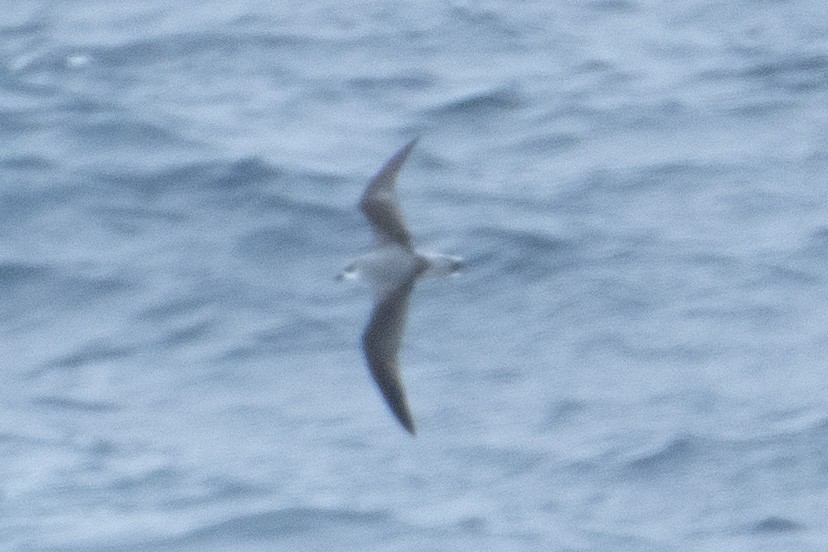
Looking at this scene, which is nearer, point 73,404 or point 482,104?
point 73,404

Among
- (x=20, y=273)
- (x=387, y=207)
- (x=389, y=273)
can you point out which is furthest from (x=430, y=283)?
(x=389, y=273)

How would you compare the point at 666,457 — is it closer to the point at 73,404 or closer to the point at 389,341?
the point at 389,341

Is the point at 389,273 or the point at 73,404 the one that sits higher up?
the point at 389,273

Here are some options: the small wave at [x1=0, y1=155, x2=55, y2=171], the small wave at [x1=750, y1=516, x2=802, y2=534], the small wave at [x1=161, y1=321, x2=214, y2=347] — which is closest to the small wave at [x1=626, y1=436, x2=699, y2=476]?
the small wave at [x1=750, y1=516, x2=802, y2=534]

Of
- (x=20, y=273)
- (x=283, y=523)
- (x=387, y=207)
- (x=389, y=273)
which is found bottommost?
(x=283, y=523)

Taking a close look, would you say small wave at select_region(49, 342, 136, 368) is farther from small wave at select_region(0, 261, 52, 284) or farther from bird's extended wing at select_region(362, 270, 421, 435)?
bird's extended wing at select_region(362, 270, 421, 435)

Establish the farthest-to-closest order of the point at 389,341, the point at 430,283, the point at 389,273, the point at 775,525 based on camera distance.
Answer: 1. the point at 430,283
2. the point at 775,525
3. the point at 389,273
4. the point at 389,341

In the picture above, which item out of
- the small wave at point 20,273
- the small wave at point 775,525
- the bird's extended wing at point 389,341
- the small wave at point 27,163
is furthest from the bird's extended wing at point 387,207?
the small wave at point 27,163

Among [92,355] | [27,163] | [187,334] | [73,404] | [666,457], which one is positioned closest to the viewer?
[666,457]
